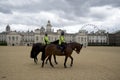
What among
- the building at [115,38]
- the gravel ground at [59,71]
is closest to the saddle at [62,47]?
the gravel ground at [59,71]

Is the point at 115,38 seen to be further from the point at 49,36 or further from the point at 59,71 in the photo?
the point at 59,71

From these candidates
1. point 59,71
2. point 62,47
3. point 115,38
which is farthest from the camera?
point 115,38

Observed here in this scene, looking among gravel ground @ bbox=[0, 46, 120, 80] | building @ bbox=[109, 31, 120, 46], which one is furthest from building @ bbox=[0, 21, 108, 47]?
gravel ground @ bbox=[0, 46, 120, 80]

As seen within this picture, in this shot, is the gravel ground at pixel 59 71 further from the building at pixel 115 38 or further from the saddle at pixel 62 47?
the building at pixel 115 38

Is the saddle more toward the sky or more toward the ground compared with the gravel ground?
more toward the sky

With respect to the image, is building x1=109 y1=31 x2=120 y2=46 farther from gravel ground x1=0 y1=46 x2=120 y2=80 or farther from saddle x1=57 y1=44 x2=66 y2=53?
saddle x1=57 y1=44 x2=66 y2=53

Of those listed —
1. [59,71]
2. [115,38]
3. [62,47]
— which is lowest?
[59,71]

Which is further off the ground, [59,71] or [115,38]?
[115,38]

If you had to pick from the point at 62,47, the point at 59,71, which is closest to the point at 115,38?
the point at 62,47

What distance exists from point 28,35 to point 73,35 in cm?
3568

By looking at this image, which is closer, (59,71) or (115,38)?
(59,71)

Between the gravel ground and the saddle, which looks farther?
the saddle


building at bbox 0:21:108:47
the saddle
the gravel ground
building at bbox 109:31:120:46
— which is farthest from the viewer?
building at bbox 0:21:108:47

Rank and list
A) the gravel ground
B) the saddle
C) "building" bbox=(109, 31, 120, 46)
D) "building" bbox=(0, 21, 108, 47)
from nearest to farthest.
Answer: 1. the gravel ground
2. the saddle
3. "building" bbox=(109, 31, 120, 46)
4. "building" bbox=(0, 21, 108, 47)
